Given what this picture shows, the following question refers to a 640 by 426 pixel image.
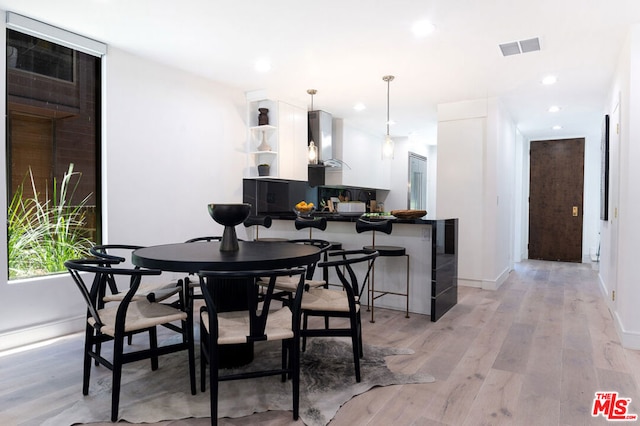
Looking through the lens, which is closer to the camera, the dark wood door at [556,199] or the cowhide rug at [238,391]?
the cowhide rug at [238,391]

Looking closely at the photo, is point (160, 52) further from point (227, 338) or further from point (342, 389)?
point (342, 389)

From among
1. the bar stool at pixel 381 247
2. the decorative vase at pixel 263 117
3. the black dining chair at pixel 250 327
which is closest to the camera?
the black dining chair at pixel 250 327

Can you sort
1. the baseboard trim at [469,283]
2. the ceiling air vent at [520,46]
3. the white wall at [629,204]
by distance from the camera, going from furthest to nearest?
1. the baseboard trim at [469,283]
2. the ceiling air vent at [520,46]
3. the white wall at [629,204]

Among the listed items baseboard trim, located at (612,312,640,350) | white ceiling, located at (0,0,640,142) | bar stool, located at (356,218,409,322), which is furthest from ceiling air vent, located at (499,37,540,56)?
baseboard trim, located at (612,312,640,350)

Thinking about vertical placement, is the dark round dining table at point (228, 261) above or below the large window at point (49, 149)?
below

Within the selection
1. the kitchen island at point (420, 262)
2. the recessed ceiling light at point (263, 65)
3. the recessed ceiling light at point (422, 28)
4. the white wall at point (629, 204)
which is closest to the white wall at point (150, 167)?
the recessed ceiling light at point (263, 65)

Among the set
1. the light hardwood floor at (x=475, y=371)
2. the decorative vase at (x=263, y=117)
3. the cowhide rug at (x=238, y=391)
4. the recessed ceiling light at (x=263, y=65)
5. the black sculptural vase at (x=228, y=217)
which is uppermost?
the recessed ceiling light at (x=263, y=65)

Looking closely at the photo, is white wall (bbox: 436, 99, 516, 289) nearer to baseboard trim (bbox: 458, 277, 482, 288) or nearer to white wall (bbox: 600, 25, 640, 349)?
baseboard trim (bbox: 458, 277, 482, 288)

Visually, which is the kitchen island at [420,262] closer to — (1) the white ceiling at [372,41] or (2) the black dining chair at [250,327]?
(1) the white ceiling at [372,41]

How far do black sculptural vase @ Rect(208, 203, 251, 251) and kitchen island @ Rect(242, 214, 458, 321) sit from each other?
5.83ft

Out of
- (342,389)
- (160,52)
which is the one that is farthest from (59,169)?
(342,389)

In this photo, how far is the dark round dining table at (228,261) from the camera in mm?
2008

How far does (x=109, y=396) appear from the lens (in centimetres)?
222

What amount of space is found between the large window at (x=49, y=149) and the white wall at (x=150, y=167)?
0.12 metres
